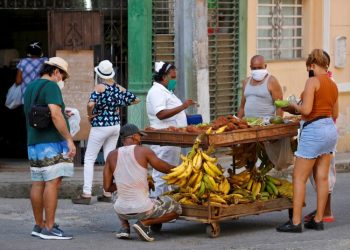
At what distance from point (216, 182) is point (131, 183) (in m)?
0.86

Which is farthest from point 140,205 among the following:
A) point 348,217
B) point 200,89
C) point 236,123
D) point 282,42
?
point 282,42

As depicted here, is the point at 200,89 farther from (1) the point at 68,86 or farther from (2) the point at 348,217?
(2) the point at 348,217

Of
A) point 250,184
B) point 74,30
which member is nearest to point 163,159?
point 250,184

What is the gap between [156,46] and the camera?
14836 mm

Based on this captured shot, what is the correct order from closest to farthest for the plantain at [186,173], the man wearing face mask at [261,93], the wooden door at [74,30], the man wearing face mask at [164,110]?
the plantain at [186,173] < the man wearing face mask at [164,110] < the man wearing face mask at [261,93] < the wooden door at [74,30]

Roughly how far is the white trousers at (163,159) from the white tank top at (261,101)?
102cm

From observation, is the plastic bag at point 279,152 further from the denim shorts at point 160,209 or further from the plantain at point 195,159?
the denim shorts at point 160,209

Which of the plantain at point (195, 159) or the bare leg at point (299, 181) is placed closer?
the plantain at point (195, 159)

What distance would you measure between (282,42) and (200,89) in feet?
9.89

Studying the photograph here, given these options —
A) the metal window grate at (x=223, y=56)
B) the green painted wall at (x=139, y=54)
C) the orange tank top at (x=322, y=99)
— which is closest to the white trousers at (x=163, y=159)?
the orange tank top at (x=322, y=99)

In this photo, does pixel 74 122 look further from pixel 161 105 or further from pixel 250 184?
pixel 250 184

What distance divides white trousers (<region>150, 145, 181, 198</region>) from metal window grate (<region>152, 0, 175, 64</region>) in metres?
3.70

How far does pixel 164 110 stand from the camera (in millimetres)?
11039

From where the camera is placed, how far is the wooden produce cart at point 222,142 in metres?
9.88
